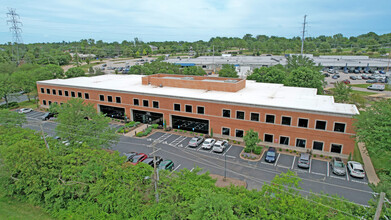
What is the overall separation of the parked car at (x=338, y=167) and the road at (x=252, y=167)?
50cm

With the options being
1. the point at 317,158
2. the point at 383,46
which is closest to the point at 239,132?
the point at 317,158

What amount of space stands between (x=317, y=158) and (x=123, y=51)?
17561 centimetres

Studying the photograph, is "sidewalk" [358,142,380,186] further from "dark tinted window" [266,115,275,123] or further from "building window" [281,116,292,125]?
"dark tinted window" [266,115,275,123]

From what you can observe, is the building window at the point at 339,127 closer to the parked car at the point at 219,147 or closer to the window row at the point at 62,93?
the parked car at the point at 219,147

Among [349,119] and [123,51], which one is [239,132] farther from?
[123,51]

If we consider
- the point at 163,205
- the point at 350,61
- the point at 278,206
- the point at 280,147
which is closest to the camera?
the point at 278,206

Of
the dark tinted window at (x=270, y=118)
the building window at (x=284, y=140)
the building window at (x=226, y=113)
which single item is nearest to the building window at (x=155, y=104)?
the building window at (x=226, y=113)

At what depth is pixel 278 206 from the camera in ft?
55.8

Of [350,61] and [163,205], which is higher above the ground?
[350,61]

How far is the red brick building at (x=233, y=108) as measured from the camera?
34031mm

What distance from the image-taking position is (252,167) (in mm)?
31328

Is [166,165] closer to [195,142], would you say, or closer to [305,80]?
[195,142]

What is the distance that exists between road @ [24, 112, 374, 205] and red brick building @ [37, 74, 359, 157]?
342 cm

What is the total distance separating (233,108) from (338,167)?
16.4 metres
